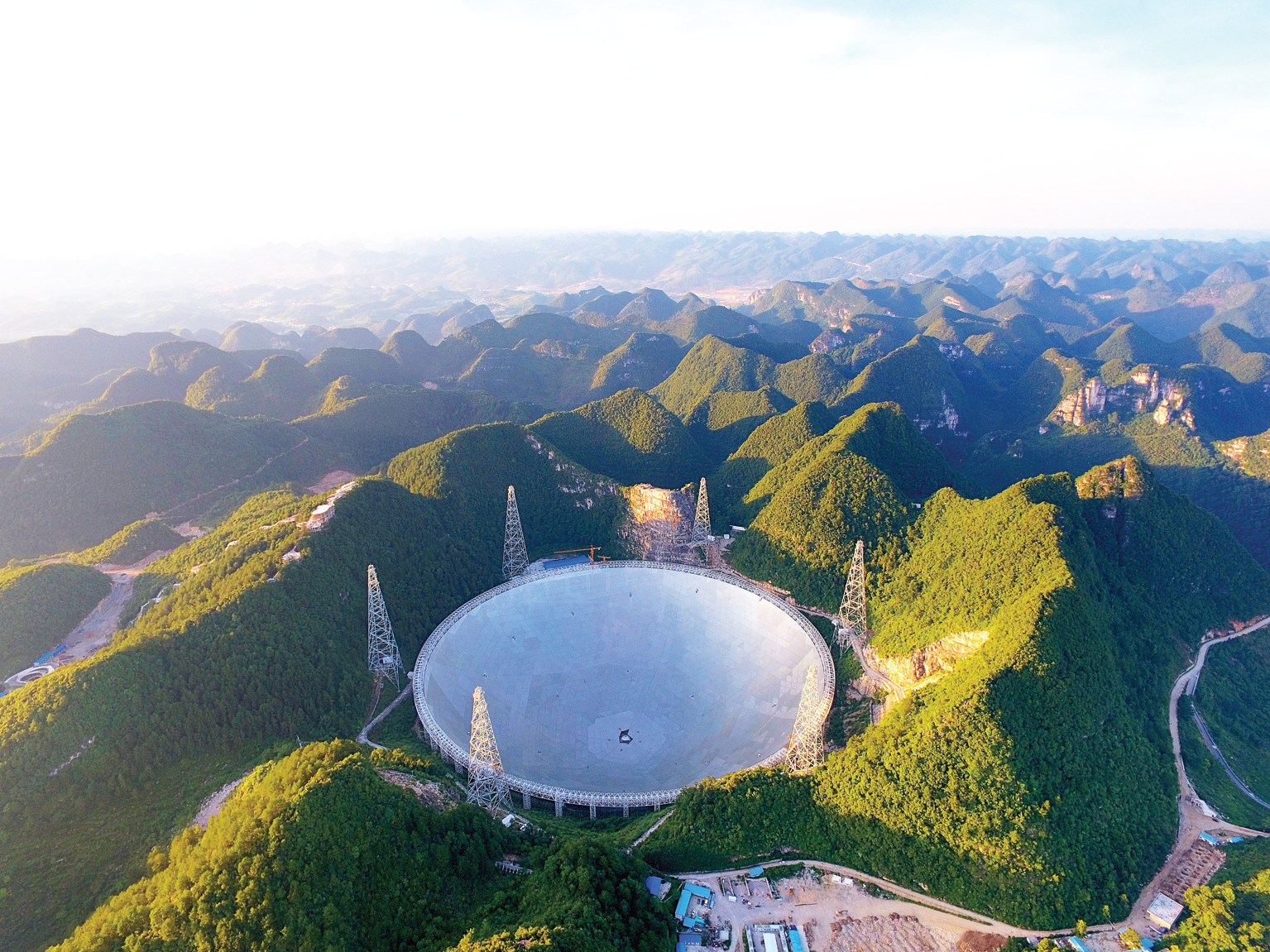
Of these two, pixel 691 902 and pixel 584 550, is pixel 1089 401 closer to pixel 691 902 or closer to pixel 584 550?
pixel 584 550

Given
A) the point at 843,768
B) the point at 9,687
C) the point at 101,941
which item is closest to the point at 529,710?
the point at 843,768

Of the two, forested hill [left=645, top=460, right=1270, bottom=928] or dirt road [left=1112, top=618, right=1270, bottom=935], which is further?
forested hill [left=645, top=460, right=1270, bottom=928]

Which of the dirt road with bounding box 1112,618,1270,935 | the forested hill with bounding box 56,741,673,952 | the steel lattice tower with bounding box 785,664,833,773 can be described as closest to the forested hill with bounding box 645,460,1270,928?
the dirt road with bounding box 1112,618,1270,935

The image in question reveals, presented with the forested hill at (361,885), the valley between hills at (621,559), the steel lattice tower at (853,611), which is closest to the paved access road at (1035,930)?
the valley between hills at (621,559)

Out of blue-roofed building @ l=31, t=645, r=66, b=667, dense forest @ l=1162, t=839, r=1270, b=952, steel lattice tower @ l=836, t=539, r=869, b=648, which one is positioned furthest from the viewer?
steel lattice tower @ l=836, t=539, r=869, b=648

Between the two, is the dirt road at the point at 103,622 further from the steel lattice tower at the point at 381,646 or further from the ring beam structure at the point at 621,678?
the ring beam structure at the point at 621,678

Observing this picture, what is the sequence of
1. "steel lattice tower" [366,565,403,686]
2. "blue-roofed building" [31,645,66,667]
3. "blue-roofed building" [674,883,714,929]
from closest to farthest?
1. "blue-roofed building" [674,883,714,929]
2. "steel lattice tower" [366,565,403,686]
3. "blue-roofed building" [31,645,66,667]

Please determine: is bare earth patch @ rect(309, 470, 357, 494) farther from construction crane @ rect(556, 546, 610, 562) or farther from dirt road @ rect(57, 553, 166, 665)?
construction crane @ rect(556, 546, 610, 562)

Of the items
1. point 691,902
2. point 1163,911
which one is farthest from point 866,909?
point 1163,911
